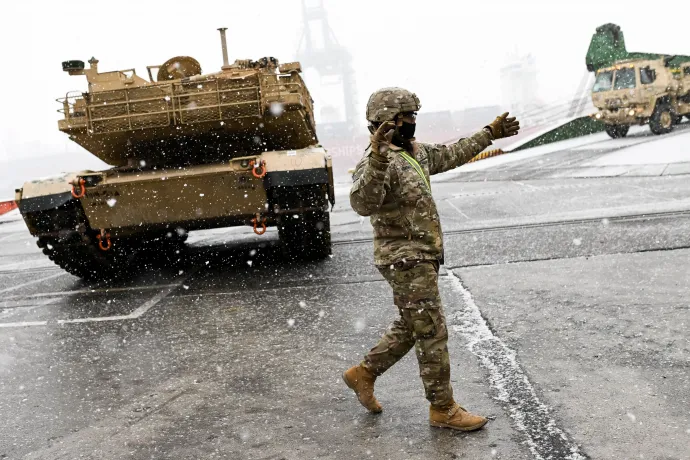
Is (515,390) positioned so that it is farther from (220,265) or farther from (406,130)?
(220,265)

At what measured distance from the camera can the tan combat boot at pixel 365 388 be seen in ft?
12.8

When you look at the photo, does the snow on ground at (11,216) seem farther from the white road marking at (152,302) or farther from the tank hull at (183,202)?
the white road marking at (152,302)

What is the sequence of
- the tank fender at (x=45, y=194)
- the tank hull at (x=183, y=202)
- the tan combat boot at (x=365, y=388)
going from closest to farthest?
1. the tan combat boot at (x=365, y=388)
2. the tank hull at (x=183, y=202)
3. the tank fender at (x=45, y=194)

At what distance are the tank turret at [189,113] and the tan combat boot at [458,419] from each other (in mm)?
5414

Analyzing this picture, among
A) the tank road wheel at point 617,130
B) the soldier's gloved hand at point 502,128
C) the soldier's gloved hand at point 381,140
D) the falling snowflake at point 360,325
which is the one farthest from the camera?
the tank road wheel at point 617,130

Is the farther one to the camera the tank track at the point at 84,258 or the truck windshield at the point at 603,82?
the truck windshield at the point at 603,82

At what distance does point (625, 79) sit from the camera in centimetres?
2227

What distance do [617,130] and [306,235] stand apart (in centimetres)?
1747

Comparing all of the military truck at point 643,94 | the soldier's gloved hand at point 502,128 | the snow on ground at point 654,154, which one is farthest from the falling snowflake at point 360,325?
the military truck at point 643,94

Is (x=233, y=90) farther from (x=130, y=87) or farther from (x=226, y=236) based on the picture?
(x=226, y=236)

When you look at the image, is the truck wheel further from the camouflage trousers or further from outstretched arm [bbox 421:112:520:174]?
the camouflage trousers

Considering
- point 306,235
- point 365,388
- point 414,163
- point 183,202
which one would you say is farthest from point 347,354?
point 183,202

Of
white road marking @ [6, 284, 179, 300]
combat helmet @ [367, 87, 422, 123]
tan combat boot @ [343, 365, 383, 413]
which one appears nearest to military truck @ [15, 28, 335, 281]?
white road marking @ [6, 284, 179, 300]

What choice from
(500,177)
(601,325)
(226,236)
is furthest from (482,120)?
(601,325)
